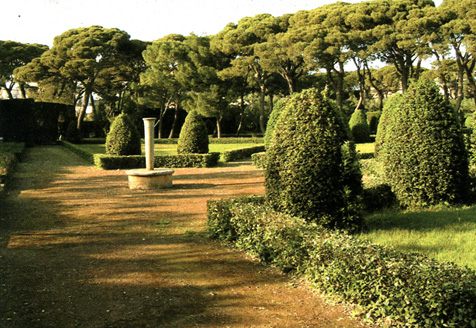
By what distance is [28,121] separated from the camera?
2747 cm

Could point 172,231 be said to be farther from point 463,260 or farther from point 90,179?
point 90,179

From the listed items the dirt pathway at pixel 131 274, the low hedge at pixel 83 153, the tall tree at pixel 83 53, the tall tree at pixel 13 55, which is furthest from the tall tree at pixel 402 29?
the tall tree at pixel 13 55

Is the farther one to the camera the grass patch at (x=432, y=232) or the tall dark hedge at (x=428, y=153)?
the tall dark hedge at (x=428, y=153)

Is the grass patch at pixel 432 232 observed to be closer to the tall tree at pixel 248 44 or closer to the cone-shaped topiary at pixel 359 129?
the cone-shaped topiary at pixel 359 129

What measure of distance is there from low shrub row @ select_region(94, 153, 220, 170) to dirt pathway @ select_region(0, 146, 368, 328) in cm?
591

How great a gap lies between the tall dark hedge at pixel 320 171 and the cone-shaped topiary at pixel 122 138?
1139 cm

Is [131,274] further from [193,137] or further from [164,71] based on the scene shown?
[164,71]

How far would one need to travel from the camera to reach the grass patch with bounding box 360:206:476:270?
16.0ft

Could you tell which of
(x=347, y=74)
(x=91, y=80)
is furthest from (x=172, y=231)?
(x=347, y=74)

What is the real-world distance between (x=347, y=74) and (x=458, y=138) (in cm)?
4037

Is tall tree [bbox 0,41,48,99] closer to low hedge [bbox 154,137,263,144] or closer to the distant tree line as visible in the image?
the distant tree line

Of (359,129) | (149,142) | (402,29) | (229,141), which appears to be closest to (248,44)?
(229,141)

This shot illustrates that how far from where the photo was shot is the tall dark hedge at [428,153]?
745 cm

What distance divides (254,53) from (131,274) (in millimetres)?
28934
